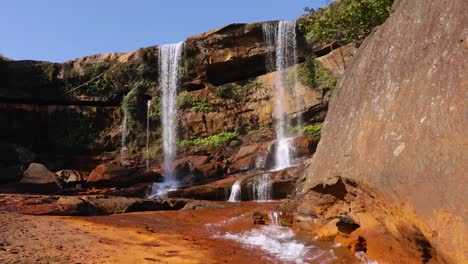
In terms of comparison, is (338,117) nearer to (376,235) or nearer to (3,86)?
(376,235)

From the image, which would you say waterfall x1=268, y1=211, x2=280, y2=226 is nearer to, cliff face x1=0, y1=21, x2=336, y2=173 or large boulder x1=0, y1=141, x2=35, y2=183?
cliff face x1=0, y1=21, x2=336, y2=173

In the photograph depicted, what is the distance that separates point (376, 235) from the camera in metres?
5.89

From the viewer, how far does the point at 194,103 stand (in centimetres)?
2583

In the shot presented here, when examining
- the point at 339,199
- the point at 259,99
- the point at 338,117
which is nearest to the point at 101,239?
the point at 339,199

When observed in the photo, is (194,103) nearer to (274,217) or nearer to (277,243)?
(274,217)

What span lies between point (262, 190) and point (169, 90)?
42.4ft

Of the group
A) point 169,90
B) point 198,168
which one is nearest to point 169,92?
point 169,90

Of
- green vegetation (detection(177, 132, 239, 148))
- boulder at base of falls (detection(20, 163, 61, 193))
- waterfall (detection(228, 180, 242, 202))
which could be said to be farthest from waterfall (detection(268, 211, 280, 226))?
green vegetation (detection(177, 132, 239, 148))

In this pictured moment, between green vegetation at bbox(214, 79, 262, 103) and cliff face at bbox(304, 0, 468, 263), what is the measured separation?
17975mm

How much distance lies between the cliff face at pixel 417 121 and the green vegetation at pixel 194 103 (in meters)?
18.8

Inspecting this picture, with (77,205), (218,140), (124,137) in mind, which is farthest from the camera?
(124,137)

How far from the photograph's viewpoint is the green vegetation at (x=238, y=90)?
25.1 metres

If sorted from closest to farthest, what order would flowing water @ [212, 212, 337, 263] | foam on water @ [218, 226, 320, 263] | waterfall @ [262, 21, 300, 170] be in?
1. flowing water @ [212, 212, 337, 263]
2. foam on water @ [218, 226, 320, 263]
3. waterfall @ [262, 21, 300, 170]

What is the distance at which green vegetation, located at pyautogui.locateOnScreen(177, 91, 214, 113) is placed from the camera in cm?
2559
